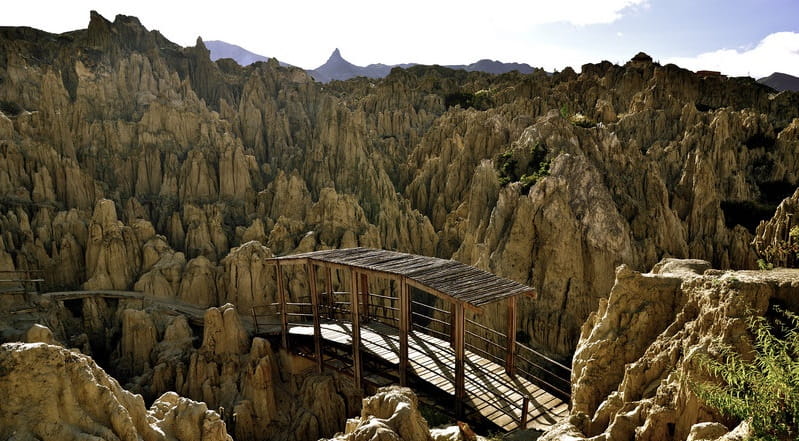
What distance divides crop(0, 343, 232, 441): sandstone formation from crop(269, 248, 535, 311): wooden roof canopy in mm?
6124

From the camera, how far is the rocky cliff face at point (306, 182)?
19250mm

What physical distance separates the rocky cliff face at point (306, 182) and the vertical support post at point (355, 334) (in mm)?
7139

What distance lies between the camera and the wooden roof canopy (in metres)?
11.1

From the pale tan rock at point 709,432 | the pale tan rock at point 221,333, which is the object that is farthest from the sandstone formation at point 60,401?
the pale tan rock at point 221,333

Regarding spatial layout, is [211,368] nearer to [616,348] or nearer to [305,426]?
[305,426]

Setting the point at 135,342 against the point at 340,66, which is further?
the point at 340,66

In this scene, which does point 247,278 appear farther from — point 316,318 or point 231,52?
point 231,52

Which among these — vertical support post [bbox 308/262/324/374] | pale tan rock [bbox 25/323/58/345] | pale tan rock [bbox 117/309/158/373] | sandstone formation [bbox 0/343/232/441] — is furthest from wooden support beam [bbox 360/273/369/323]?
pale tan rock [bbox 25/323/58/345]

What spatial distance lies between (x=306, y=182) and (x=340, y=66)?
114273mm

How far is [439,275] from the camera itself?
39.6 ft

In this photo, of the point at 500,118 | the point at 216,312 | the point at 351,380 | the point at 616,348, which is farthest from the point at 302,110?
the point at 616,348

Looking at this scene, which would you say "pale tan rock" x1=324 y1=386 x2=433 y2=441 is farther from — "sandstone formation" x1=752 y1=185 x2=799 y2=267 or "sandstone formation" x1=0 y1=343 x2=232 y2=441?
"sandstone formation" x1=752 y1=185 x2=799 y2=267

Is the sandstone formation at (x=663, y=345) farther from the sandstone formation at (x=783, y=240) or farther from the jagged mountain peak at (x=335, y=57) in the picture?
the jagged mountain peak at (x=335, y=57)

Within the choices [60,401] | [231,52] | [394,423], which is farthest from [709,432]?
[231,52]
